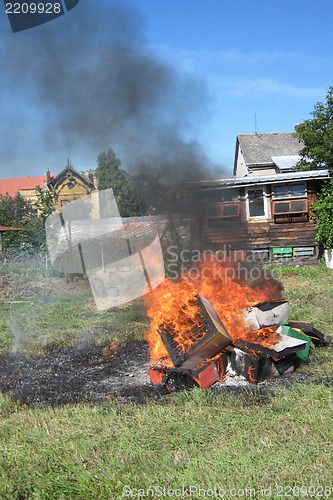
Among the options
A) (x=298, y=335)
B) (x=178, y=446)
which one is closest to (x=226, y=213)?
(x=298, y=335)

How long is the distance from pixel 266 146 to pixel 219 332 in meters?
28.2

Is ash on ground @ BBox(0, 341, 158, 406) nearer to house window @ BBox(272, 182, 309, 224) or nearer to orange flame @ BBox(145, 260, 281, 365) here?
orange flame @ BBox(145, 260, 281, 365)

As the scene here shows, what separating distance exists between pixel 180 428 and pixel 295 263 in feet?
47.4

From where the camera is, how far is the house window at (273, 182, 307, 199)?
18.2 m

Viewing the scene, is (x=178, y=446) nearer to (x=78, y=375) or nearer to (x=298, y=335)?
(x=78, y=375)

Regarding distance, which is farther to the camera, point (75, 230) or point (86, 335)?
point (75, 230)

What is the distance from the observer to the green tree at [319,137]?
76.6 ft

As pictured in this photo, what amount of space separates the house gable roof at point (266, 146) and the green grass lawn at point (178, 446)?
84.1 ft

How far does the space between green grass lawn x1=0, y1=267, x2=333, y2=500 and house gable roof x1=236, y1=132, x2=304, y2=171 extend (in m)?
25.6

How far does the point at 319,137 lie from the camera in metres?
23.8

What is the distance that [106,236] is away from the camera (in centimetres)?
1725

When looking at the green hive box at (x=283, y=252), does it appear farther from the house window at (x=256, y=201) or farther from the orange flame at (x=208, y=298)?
the orange flame at (x=208, y=298)

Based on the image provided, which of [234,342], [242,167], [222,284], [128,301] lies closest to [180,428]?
[234,342]

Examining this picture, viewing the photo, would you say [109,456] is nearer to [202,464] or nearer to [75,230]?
[202,464]
